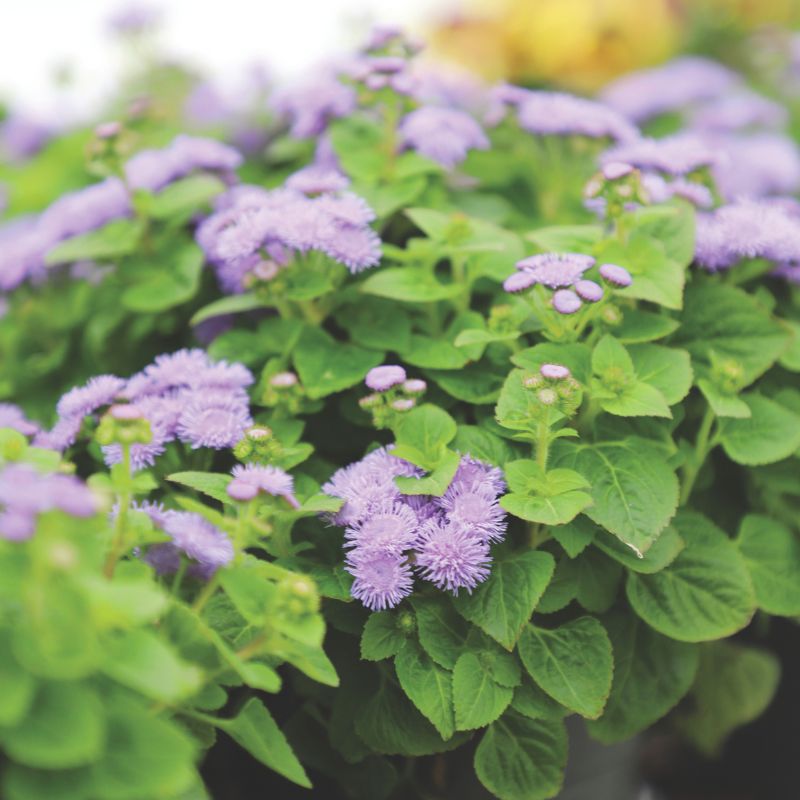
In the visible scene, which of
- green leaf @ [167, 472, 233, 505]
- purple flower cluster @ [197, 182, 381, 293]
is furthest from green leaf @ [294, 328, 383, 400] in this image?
green leaf @ [167, 472, 233, 505]

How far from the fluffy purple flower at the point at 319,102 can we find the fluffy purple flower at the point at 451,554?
84 cm

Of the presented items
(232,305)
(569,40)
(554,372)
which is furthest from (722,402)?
(569,40)

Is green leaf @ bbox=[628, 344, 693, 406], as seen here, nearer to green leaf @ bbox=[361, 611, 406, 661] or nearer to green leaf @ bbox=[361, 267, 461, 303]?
green leaf @ bbox=[361, 267, 461, 303]

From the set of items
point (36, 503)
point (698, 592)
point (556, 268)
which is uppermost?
point (36, 503)

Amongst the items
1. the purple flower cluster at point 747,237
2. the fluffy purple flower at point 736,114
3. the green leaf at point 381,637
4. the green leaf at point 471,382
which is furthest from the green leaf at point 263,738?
the fluffy purple flower at point 736,114

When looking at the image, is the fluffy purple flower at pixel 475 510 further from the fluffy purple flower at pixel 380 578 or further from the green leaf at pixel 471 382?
the green leaf at pixel 471 382

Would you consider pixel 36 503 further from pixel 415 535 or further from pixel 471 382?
pixel 471 382

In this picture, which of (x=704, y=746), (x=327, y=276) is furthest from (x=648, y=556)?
(x=704, y=746)

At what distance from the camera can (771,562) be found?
47.9 inches

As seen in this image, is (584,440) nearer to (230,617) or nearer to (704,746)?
(230,617)

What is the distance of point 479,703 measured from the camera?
0.97 meters

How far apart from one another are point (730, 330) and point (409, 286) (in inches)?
16.4

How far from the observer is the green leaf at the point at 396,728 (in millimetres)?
1017

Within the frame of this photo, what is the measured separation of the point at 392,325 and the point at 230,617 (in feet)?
1.54
